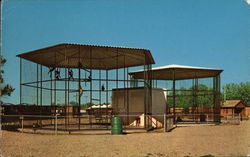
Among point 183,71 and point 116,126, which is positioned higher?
point 183,71

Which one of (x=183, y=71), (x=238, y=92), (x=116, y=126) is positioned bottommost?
(x=116, y=126)

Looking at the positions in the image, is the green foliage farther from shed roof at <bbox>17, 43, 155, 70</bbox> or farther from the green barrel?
the green barrel

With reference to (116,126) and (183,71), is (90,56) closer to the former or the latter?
(116,126)

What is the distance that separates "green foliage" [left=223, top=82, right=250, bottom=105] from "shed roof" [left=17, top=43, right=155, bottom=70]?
43524mm

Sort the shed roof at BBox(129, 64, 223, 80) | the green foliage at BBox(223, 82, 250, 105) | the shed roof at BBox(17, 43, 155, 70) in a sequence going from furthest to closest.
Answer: the green foliage at BBox(223, 82, 250, 105) < the shed roof at BBox(129, 64, 223, 80) < the shed roof at BBox(17, 43, 155, 70)

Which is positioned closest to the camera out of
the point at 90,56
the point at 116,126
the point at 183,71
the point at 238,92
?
the point at 116,126

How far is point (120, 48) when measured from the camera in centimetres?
1722

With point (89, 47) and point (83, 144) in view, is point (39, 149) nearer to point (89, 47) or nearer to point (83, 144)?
point (83, 144)

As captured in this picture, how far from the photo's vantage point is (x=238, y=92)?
63.1m

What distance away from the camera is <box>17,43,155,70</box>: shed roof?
17234 millimetres

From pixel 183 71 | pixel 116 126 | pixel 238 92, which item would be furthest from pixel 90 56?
pixel 238 92

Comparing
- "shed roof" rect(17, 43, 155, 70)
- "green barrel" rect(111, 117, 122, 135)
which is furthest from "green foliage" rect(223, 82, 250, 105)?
"green barrel" rect(111, 117, 122, 135)

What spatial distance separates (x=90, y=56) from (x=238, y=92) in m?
51.9

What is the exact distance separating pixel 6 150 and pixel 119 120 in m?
6.75
